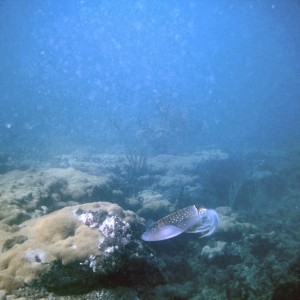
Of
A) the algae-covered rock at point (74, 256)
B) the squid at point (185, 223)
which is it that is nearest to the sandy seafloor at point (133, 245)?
the algae-covered rock at point (74, 256)

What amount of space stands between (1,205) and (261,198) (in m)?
9.52

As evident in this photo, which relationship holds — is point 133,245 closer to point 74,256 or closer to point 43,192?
point 74,256

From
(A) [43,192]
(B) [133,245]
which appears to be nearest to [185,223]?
(B) [133,245]

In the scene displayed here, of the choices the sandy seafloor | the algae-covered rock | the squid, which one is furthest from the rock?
the squid

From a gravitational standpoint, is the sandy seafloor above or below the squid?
below

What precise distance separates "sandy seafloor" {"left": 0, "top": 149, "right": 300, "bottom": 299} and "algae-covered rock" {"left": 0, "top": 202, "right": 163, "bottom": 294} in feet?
0.04

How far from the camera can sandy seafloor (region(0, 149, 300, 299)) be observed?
3314 mm

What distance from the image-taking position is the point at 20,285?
123 inches

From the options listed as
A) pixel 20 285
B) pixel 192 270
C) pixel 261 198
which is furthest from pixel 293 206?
pixel 20 285

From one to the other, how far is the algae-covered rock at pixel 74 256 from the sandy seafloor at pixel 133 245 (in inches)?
0.5

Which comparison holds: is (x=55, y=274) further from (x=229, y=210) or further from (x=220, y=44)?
(x=220, y=44)

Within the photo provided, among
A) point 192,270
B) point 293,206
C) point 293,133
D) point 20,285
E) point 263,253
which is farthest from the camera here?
point 293,133

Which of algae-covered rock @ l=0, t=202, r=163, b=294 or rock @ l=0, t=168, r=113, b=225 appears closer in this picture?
algae-covered rock @ l=0, t=202, r=163, b=294

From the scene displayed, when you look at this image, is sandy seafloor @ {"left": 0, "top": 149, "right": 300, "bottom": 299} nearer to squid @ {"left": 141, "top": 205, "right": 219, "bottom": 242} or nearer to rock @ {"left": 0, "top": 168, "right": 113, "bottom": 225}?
rock @ {"left": 0, "top": 168, "right": 113, "bottom": 225}
